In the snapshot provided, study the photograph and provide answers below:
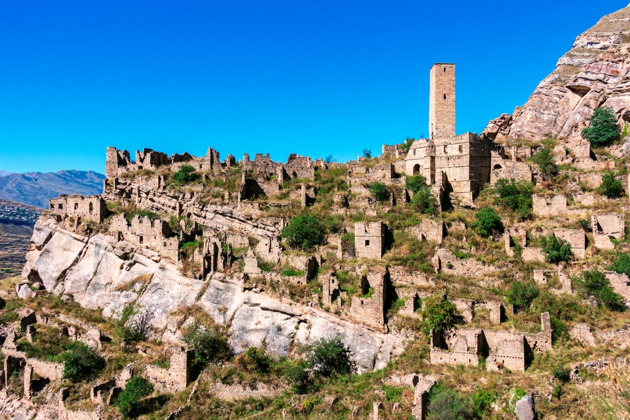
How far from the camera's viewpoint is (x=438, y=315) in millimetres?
27516

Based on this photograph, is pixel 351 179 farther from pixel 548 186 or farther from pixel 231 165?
pixel 548 186

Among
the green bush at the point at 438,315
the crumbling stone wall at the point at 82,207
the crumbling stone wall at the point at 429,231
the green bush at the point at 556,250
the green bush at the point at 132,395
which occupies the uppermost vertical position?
the crumbling stone wall at the point at 82,207

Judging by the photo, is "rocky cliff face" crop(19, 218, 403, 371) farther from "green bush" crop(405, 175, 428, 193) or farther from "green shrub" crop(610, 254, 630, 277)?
"green bush" crop(405, 175, 428, 193)

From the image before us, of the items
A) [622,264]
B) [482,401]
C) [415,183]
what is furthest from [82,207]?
[622,264]

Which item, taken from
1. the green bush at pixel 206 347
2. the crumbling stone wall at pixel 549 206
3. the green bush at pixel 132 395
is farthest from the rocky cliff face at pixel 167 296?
the crumbling stone wall at pixel 549 206

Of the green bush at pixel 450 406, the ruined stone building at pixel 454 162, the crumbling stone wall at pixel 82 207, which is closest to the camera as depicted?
the green bush at pixel 450 406

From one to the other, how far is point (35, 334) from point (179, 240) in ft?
35.3

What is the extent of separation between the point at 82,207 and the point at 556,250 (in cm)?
3357

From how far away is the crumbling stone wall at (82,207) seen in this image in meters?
40.4

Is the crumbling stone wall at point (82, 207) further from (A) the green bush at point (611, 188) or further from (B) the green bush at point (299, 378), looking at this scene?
(A) the green bush at point (611, 188)

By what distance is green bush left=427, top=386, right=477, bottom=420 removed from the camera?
2250cm

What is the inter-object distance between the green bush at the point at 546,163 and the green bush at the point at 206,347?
25.6 metres

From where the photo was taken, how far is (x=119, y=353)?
105 feet

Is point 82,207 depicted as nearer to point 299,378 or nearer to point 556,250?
point 299,378
